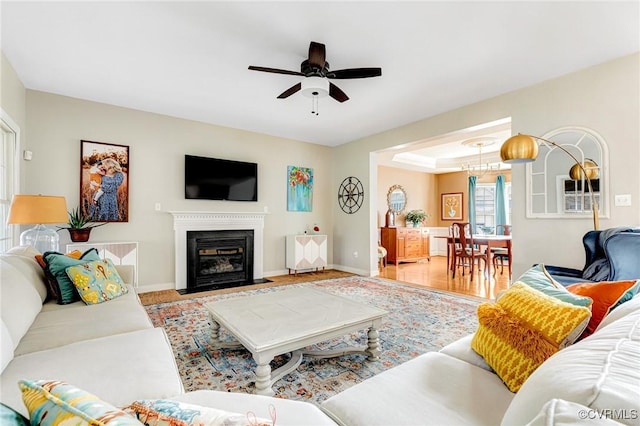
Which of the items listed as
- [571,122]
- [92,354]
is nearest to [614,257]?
[571,122]

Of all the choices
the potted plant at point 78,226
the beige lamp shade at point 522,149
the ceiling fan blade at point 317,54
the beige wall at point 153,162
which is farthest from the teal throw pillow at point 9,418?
the beige wall at point 153,162

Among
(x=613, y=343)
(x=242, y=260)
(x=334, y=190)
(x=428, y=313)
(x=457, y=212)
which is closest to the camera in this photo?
(x=613, y=343)

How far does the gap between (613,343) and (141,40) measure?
3.51 meters

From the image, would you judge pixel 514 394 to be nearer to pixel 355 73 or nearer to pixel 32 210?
pixel 355 73

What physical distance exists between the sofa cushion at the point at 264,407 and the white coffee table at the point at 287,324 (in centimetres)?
67

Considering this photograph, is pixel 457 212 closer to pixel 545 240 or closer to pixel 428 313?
pixel 545 240

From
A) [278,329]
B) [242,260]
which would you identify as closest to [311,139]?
[242,260]

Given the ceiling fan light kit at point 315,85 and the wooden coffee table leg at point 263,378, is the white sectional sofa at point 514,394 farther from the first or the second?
the ceiling fan light kit at point 315,85

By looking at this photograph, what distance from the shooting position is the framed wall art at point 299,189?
591 cm

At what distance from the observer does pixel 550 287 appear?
1.23 metres

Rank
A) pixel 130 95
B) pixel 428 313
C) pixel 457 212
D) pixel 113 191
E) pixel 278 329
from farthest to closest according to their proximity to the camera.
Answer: pixel 457 212
pixel 113 191
pixel 130 95
pixel 428 313
pixel 278 329

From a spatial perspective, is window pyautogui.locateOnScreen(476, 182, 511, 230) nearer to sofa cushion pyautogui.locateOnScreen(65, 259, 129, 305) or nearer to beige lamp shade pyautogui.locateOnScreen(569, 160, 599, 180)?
beige lamp shade pyautogui.locateOnScreen(569, 160, 599, 180)

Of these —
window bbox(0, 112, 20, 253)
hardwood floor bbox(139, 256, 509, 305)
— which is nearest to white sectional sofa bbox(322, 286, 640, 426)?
hardwood floor bbox(139, 256, 509, 305)

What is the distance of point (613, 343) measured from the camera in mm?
628
